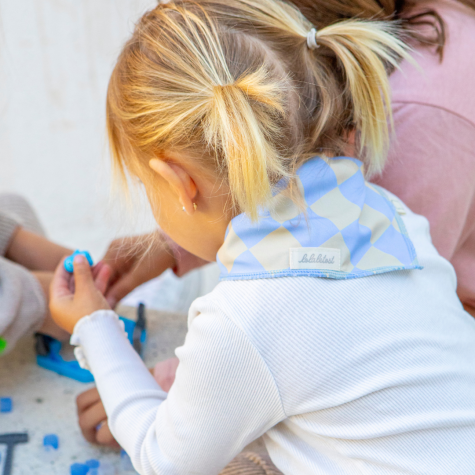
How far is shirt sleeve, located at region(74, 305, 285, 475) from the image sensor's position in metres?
0.54

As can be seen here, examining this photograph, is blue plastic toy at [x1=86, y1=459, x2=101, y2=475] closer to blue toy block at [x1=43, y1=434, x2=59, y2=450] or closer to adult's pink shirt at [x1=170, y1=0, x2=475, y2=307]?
blue toy block at [x1=43, y1=434, x2=59, y2=450]

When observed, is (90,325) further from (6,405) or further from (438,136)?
(438,136)

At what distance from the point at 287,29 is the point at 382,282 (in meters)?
0.30

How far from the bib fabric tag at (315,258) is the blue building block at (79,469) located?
16.7 inches

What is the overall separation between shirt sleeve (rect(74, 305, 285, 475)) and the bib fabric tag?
0.09 m

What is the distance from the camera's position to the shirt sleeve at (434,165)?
0.76 m

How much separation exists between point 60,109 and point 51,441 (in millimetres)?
1257

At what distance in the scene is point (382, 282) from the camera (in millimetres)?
573

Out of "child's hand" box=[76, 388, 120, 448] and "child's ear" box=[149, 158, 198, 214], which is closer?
"child's ear" box=[149, 158, 198, 214]

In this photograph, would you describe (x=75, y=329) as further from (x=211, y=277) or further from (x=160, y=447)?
(x=211, y=277)

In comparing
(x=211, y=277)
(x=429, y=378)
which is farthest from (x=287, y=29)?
(x=211, y=277)

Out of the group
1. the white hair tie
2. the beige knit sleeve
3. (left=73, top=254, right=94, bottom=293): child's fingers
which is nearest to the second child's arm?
(left=73, top=254, right=94, bottom=293): child's fingers

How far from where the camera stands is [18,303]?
854mm

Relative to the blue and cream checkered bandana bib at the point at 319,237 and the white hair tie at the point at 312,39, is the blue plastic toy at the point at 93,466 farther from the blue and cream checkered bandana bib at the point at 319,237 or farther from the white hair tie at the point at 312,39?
the white hair tie at the point at 312,39
